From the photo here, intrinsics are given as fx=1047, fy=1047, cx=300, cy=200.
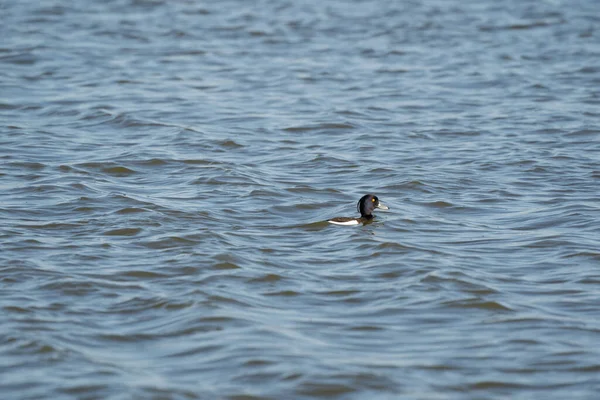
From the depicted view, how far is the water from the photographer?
277 inches

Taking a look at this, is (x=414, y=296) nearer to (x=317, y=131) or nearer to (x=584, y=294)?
(x=584, y=294)

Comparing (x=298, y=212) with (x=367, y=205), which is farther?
(x=298, y=212)

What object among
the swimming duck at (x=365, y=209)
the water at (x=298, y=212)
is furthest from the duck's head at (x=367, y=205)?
the water at (x=298, y=212)

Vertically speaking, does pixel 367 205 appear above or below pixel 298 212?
above

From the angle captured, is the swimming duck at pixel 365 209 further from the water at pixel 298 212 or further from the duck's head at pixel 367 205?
the water at pixel 298 212

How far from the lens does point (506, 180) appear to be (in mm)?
12672

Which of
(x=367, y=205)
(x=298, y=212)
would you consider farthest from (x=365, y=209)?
(x=298, y=212)

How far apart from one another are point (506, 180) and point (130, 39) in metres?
11.7

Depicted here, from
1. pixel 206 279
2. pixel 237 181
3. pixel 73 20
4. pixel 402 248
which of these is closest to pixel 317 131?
pixel 237 181

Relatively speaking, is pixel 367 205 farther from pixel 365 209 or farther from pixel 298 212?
pixel 298 212

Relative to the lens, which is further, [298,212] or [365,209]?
[298,212]

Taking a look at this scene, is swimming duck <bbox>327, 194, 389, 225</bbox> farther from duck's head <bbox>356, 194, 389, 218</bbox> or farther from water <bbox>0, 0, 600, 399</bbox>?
water <bbox>0, 0, 600, 399</bbox>

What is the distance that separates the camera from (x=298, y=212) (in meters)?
11.4

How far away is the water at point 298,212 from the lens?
7.04 metres
